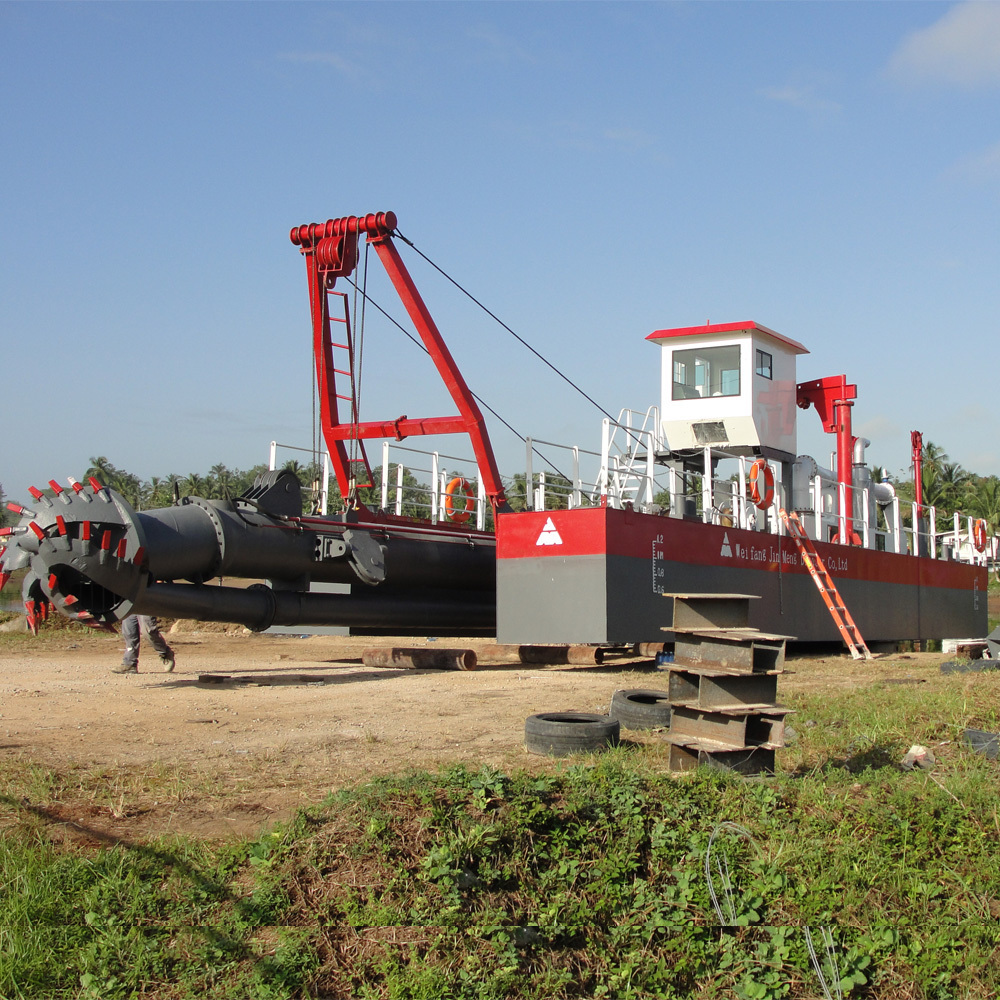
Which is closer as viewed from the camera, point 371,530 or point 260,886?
point 260,886

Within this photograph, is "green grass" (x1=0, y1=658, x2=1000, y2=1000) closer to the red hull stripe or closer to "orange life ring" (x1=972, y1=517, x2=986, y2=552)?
the red hull stripe

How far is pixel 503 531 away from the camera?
1448 cm

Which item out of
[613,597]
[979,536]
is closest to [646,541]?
[613,597]

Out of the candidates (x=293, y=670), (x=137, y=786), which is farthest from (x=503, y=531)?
(x=137, y=786)

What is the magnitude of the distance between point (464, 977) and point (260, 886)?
107 cm

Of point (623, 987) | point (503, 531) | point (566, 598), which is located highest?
point (503, 531)

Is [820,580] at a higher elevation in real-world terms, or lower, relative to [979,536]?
lower

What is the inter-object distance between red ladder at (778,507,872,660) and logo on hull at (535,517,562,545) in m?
5.36

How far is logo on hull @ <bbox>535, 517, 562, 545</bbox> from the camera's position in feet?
45.8

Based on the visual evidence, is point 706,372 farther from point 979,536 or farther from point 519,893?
point 519,893

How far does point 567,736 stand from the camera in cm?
755

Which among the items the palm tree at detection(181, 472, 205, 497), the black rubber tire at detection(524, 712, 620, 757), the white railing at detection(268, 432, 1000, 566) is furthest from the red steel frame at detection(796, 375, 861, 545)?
the palm tree at detection(181, 472, 205, 497)

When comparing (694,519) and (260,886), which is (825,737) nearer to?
(260,886)

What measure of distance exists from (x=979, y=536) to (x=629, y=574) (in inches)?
536
